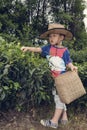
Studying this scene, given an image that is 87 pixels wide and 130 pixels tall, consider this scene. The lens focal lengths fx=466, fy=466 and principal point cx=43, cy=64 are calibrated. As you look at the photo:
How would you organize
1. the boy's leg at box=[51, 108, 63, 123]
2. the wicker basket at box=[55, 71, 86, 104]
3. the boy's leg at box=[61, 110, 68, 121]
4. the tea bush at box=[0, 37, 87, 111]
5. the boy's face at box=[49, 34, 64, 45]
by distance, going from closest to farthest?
1. the tea bush at box=[0, 37, 87, 111]
2. the wicker basket at box=[55, 71, 86, 104]
3. the boy's leg at box=[51, 108, 63, 123]
4. the boy's leg at box=[61, 110, 68, 121]
5. the boy's face at box=[49, 34, 64, 45]

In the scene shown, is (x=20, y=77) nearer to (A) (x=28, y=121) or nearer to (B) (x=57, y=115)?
(A) (x=28, y=121)

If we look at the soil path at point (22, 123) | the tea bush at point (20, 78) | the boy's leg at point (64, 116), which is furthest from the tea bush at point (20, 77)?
the boy's leg at point (64, 116)

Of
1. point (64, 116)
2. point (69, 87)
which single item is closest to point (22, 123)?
point (64, 116)

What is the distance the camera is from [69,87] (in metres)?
6.39

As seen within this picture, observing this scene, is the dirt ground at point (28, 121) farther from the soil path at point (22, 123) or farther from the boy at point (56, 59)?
the boy at point (56, 59)

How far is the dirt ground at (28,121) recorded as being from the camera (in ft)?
20.9

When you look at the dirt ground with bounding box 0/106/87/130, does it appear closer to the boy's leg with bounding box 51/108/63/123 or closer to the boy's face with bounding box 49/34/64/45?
the boy's leg with bounding box 51/108/63/123

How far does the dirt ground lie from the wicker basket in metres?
0.47

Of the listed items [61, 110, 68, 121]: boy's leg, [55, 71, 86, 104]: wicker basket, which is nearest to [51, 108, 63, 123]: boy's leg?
[61, 110, 68, 121]: boy's leg

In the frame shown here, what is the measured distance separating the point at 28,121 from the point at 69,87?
744 millimetres

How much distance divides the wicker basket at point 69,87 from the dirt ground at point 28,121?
1.54 ft

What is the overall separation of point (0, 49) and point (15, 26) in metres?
3.68

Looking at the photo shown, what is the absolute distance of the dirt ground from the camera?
251 inches

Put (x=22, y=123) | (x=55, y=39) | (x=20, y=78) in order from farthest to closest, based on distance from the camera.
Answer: (x=55, y=39) → (x=22, y=123) → (x=20, y=78)
